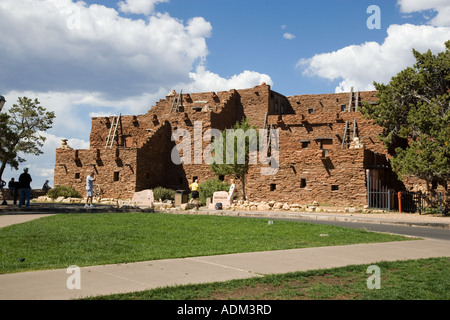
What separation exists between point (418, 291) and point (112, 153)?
3573 centimetres

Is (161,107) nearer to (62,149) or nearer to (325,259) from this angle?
(62,149)

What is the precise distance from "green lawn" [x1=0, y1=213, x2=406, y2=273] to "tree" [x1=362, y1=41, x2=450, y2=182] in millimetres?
16097

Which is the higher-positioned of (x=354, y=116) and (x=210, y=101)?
(x=210, y=101)

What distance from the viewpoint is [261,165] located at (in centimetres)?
3328

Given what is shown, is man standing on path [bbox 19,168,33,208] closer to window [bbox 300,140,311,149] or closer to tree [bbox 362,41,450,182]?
tree [bbox 362,41,450,182]

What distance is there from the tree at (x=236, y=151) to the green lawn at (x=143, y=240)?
727 inches

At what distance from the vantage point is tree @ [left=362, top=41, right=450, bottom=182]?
28.0 meters

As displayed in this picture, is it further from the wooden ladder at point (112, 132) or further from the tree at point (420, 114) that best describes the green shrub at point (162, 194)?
the tree at point (420, 114)

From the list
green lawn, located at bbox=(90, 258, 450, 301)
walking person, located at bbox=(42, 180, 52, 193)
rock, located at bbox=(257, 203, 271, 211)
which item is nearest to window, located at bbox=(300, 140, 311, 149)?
rock, located at bbox=(257, 203, 271, 211)

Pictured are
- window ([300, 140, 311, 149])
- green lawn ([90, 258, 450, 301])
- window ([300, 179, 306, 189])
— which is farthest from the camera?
window ([300, 140, 311, 149])

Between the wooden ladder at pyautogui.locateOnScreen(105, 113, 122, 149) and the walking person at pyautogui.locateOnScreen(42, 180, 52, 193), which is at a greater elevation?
the wooden ladder at pyautogui.locateOnScreen(105, 113, 122, 149)
